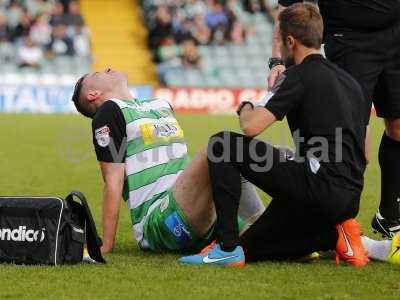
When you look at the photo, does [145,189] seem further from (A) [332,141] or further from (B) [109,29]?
(B) [109,29]

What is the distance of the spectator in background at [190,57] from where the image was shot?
2362cm

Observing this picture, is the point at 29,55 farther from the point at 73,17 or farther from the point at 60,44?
the point at 73,17

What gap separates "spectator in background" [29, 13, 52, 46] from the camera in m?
22.8

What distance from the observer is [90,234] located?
483cm

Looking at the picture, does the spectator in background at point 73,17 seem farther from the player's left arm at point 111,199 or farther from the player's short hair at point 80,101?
the player's left arm at point 111,199

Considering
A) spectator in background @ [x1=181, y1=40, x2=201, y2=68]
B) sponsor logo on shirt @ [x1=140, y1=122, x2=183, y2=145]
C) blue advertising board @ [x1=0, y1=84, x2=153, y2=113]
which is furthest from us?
spectator in background @ [x1=181, y1=40, x2=201, y2=68]

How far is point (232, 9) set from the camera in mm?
25688

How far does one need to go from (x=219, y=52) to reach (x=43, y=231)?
2040cm

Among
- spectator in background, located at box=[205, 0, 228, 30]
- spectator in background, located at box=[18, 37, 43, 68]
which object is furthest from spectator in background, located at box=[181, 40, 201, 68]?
spectator in background, located at box=[18, 37, 43, 68]

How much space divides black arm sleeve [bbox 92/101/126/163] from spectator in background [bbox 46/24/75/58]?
17993 millimetres

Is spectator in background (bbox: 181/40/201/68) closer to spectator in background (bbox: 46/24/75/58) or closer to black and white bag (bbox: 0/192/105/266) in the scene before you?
spectator in background (bbox: 46/24/75/58)

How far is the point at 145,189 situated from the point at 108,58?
20.5 meters

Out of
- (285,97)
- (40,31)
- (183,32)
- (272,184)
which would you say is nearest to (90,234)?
(272,184)

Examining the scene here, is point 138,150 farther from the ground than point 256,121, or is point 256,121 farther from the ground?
point 256,121
